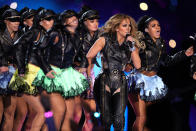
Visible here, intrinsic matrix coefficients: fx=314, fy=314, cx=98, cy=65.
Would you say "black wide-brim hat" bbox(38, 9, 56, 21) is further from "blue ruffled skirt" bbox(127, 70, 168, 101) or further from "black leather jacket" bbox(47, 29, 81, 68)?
"blue ruffled skirt" bbox(127, 70, 168, 101)

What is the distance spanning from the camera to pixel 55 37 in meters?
5.06

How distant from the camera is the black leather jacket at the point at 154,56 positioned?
5480 mm

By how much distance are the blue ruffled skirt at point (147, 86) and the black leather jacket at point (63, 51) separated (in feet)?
3.79

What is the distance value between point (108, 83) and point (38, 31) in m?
1.49

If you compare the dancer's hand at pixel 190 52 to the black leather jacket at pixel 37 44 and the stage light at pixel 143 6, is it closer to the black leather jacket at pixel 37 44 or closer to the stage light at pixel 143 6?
the stage light at pixel 143 6

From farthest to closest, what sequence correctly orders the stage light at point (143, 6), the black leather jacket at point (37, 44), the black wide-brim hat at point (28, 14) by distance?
the stage light at point (143, 6) < the black wide-brim hat at point (28, 14) < the black leather jacket at point (37, 44)

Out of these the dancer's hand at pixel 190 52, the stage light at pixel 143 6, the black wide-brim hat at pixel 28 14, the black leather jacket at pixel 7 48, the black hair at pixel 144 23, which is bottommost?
the dancer's hand at pixel 190 52

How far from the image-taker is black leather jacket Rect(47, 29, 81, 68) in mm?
5148

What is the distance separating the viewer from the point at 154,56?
550cm

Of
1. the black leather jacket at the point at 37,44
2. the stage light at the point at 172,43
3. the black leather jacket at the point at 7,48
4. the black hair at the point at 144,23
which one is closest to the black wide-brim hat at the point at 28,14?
the black leather jacket at the point at 7,48

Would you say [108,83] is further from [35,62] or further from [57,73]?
[35,62]

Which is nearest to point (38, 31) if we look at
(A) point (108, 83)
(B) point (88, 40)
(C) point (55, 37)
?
(C) point (55, 37)

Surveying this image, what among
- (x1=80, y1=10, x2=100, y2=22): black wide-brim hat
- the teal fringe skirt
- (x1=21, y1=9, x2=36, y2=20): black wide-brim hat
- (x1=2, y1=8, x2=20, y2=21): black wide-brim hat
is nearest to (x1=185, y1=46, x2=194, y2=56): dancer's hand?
(x1=80, y1=10, x2=100, y2=22): black wide-brim hat

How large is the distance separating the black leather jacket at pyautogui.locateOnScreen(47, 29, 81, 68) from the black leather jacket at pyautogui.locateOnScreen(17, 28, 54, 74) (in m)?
0.12
